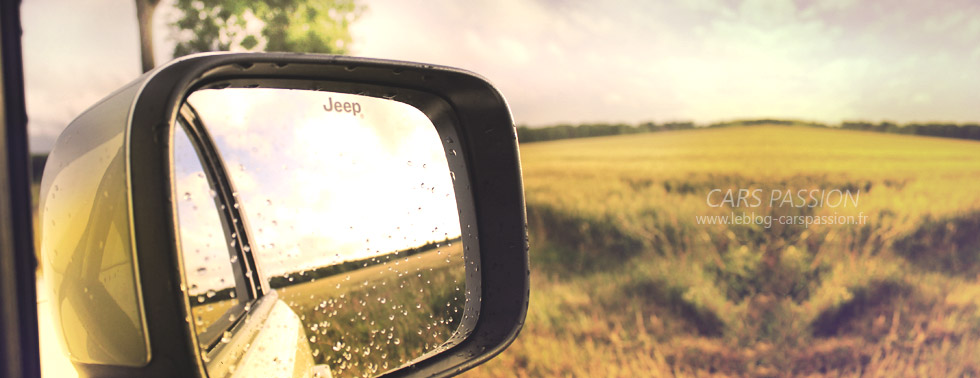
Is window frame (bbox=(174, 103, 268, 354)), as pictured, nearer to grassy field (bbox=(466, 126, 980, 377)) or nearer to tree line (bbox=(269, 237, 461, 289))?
tree line (bbox=(269, 237, 461, 289))

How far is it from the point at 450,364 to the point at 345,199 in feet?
0.84

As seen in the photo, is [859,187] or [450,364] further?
[859,187]

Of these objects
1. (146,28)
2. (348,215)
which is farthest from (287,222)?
(146,28)

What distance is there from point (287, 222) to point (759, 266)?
552 cm

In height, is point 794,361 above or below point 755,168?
below

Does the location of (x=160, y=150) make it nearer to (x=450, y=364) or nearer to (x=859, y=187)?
(x=450, y=364)

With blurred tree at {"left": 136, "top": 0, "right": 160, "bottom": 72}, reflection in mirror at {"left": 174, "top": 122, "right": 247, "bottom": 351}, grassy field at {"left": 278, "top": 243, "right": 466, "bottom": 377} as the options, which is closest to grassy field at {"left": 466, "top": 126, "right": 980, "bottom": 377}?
blurred tree at {"left": 136, "top": 0, "right": 160, "bottom": 72}

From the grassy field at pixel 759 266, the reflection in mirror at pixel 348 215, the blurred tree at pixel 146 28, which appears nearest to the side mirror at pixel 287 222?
the reflection in mirror at pixel 348 215

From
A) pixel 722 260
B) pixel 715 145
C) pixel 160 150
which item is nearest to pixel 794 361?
pixel 722 260

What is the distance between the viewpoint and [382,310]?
95cm

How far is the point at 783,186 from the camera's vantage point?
625 cm

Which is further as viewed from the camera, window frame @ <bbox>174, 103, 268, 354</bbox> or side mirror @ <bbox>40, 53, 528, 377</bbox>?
window frame @ <bbox>174, 103, 268, 354</bbox>

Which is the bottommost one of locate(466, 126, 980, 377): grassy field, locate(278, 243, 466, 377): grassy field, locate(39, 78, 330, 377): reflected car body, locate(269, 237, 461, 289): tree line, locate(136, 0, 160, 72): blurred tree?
locate(466, 126, 980, 377): grassy field

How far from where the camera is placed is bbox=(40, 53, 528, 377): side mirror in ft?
1.72
